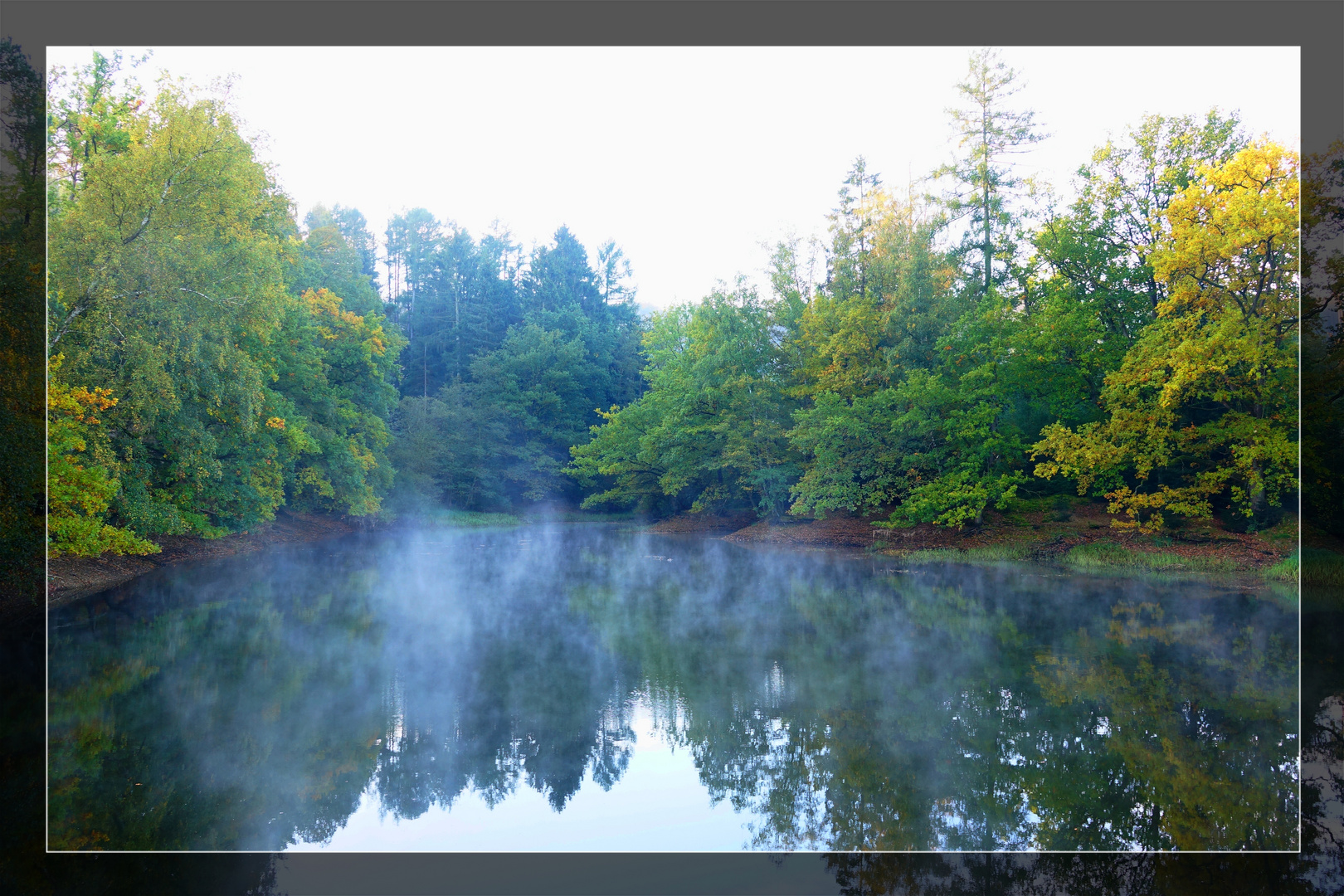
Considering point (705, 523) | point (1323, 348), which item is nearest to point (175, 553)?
point (705, 523)

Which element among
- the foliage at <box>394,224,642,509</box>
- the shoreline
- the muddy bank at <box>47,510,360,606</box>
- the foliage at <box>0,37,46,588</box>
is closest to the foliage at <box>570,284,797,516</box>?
the shoreline

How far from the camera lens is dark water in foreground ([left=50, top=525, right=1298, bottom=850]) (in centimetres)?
516

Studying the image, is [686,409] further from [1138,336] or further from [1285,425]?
[1285,425]

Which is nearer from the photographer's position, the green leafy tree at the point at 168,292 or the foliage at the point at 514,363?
the green leafy tree at the point at 168,292

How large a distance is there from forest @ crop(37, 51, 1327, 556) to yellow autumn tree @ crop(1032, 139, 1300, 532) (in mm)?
78

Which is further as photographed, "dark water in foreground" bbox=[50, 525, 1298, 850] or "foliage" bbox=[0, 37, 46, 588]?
"foliage" bbox=[0, 37, 46, 588]

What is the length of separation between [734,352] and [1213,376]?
1453 cm

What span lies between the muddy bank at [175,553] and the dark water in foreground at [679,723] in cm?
147

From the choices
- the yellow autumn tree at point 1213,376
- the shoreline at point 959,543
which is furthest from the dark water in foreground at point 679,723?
the yellow autumn tree at point 1213,376

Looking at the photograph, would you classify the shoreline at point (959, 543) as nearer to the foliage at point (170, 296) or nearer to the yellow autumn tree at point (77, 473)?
the yellow autumn tree at point (77, 473)

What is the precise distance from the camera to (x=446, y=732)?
6.78 meters

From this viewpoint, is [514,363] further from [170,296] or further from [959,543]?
[170,296]

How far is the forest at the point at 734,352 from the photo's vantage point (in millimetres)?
13812

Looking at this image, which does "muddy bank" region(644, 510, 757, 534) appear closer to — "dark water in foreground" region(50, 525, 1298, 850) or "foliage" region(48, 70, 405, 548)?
"foliage" region(48, 70, 405, 548)
